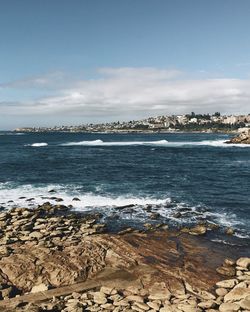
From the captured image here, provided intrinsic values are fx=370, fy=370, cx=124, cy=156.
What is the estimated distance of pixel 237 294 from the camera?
17.7 m

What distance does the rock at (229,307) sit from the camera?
16.4 metres

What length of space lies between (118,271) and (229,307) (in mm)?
6625

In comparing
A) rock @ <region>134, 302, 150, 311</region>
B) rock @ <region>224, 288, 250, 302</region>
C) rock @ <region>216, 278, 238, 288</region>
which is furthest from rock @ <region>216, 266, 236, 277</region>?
rock @ <region>134, 302, 150, 311</region>

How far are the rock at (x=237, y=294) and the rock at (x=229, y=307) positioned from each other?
719 mm

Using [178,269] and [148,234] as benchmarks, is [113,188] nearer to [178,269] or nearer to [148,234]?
[148,234]

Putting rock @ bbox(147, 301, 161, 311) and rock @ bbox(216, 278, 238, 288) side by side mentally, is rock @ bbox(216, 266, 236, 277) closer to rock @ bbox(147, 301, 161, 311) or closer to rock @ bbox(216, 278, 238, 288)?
rock @ bbox(216, 278, 238, 288)

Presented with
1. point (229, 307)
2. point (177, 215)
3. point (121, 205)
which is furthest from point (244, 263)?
point (121, 205)

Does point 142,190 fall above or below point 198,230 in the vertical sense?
above

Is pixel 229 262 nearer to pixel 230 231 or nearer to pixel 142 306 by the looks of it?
pixel 230 231

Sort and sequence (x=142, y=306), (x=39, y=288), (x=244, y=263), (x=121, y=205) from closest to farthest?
(x=142, y=306), (x=39, y=288), (x=244, y=263), (x=121, y=205)

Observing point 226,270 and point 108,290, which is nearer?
point 108,290

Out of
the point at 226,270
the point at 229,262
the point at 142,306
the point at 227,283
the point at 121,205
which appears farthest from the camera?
the point at 121,205

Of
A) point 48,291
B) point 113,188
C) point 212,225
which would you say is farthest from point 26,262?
point 113,188

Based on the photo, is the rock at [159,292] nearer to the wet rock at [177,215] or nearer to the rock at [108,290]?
the rock at [108,290]
